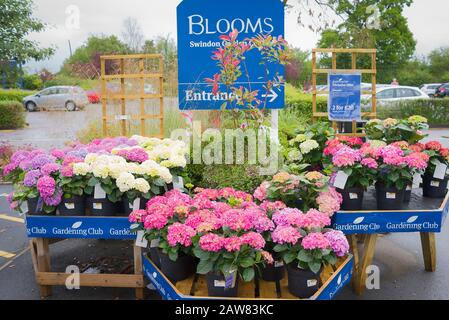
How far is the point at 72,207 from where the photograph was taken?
2.88m

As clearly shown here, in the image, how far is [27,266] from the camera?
3477 mm

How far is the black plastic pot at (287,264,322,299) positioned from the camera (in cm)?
226

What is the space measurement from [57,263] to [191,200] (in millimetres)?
1503

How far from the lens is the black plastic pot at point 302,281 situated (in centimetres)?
226

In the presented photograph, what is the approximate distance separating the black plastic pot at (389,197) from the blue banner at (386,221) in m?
0.10

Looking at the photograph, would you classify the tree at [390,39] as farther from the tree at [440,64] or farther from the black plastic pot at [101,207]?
the black plastic pot at [101,207]

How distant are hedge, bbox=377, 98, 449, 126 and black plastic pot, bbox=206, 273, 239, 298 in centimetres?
1164

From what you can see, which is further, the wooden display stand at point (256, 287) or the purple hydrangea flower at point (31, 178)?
the purple hydrangea flower at point (31, 178)

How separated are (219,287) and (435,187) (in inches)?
74.5

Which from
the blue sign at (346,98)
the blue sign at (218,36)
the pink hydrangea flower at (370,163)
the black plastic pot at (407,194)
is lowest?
the black plastic pot at (407,194)

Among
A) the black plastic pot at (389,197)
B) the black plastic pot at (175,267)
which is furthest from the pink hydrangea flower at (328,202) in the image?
the black plastic pot at (175,267)

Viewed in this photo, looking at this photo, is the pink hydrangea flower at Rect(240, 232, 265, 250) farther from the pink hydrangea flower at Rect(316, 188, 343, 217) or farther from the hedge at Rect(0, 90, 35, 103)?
the hedge at Rect(0, 90, 35, 103)

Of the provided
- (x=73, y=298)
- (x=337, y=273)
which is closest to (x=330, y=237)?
(x=337, y=273)
